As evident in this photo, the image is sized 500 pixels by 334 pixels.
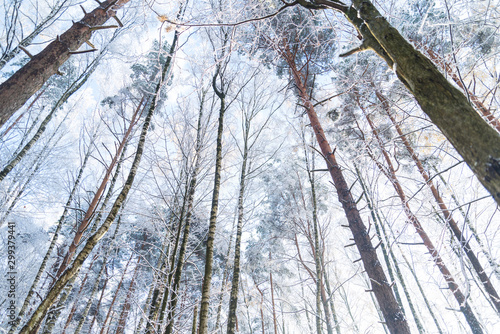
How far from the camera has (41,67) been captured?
2480 mm

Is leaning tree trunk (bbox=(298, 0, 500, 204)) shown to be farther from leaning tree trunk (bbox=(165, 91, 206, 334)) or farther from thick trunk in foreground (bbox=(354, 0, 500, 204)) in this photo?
leaning tree trunk (bbox=(165, 91, 206, 334))

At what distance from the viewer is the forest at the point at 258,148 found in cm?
178

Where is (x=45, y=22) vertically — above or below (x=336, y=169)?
above

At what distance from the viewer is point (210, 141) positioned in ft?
13.4

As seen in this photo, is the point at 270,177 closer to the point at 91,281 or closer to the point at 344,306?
the point at 344,306

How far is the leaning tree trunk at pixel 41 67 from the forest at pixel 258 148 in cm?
2

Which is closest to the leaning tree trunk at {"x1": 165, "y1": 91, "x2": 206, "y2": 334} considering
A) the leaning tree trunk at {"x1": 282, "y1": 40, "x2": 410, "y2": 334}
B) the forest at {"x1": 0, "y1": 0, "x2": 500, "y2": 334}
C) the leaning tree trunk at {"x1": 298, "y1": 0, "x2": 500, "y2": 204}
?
the forest at {"x1": 0, "y1": 0, "x2": 500, "y2": 334}

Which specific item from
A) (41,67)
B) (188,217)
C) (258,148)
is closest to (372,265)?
(188,217)

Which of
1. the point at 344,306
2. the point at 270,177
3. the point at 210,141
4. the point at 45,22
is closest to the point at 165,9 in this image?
the point at 210,141

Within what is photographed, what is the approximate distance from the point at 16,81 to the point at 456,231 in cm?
869

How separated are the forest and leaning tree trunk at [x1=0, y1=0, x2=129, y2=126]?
0.02 metres

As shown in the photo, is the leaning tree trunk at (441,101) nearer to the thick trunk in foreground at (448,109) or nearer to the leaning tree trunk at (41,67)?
the thick trunk in foreground at (448,109)

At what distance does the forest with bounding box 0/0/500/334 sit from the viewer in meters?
1.78

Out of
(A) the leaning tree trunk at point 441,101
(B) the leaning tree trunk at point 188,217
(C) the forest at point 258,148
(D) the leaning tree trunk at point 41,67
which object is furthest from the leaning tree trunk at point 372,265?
(D) the leaning tree trunk at point 41,67
